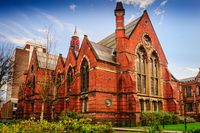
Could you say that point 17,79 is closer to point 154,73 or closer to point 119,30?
point 119,30

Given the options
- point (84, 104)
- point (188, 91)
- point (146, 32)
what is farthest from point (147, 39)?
point (188, 91)

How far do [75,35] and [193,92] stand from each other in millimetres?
33446

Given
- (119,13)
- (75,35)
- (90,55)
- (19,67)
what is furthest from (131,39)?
(19,67)

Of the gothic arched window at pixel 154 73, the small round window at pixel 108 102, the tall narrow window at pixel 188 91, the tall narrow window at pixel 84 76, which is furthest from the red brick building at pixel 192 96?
the tall narrow window at pixel 84 76

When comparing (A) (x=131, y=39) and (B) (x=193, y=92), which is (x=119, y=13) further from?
(B) (x=193, y=92)

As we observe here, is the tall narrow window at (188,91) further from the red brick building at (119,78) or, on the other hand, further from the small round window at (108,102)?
the small round window at (108,102)

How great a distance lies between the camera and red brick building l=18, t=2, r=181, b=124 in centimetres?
2808

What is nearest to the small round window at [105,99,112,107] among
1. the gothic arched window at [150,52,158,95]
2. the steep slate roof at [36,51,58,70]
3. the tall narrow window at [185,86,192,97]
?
the gothic arched window at [150,52,158,95]

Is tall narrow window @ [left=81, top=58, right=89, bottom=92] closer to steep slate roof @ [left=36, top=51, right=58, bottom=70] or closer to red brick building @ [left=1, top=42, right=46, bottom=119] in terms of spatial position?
steep slate roof @ [left=36, top=51, right=58, bottom=70]

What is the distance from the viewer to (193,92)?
2117 inches

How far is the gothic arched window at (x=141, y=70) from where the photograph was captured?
31.8 metres

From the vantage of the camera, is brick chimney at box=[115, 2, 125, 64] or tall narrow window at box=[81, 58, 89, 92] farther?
tall narrow window at box=[81, 58, 89, 92]

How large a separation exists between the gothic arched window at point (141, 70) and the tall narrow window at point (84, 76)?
7629 mm

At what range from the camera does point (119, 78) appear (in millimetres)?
29891
